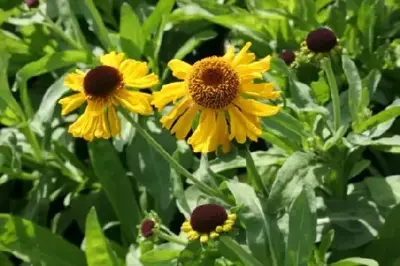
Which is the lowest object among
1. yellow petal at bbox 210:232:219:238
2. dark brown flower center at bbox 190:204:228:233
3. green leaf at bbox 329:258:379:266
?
green leaf at bbox 329:258:379:266

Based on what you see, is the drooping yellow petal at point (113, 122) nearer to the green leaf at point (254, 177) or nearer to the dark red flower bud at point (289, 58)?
the green leaf at point (254, 177)

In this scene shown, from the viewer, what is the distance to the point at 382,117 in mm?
1309

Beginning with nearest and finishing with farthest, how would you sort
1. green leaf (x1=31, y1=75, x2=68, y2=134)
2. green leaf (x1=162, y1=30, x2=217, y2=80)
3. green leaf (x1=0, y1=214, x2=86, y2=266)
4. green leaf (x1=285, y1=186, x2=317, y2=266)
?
green leaf (x1=285, y1=186, x2=317, y2=266)
green leaf (x1=0, y1=214, x2=86, y2=266)
green leaf (x1=31, y1=75, x2=68, y2=134)
green leaf (x1=162, y1=30, x2=217, y2=80)

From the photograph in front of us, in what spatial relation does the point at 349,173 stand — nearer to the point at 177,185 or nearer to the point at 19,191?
the point at 177,185

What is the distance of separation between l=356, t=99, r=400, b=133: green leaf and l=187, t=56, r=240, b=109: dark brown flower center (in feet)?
1.12

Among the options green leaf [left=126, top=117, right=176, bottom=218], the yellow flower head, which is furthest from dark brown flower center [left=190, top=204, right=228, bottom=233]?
green leaf [left=126, top=117, right=176, bottom=218]

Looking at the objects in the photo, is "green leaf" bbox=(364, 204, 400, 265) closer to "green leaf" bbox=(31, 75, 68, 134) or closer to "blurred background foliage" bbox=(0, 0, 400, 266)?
"blurred background foliage" bbox=(0, 0, 400, 266)

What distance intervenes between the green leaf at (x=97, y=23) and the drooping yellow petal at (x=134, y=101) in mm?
556

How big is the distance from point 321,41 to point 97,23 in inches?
24.0

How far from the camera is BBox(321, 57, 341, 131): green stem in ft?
4.04

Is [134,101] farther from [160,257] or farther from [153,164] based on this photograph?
[153,164]

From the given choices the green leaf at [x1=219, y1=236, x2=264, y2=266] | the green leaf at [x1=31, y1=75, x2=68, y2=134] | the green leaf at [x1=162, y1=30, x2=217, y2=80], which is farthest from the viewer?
the green leaf at [x1=162, y1=30, x2=217, y2=80]

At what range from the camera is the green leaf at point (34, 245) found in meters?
1.48

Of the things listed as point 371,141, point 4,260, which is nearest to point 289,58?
point 371,141
